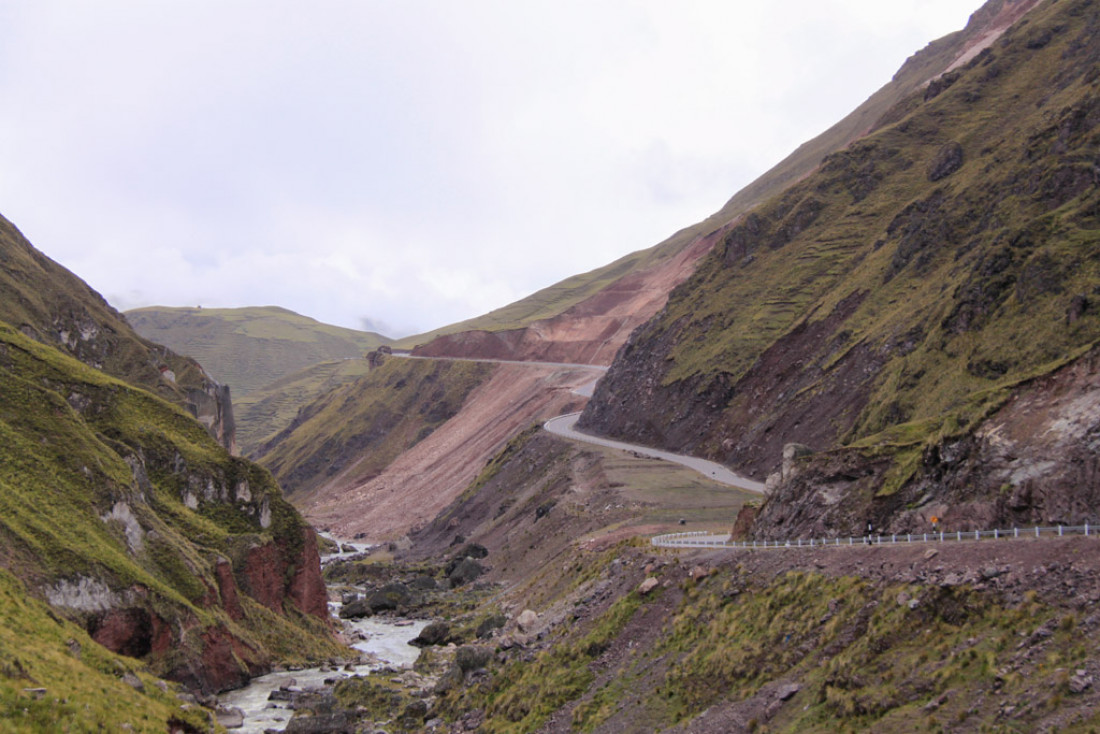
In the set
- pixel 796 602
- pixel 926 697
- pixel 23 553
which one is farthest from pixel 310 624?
pixel 926 697

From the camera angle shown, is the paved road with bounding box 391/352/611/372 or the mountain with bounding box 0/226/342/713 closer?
the mountain with bounding box 0/226/342/713

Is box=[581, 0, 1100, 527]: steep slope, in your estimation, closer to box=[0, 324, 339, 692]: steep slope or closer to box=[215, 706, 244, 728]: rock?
box=[215, 706, 244, 728]: rock

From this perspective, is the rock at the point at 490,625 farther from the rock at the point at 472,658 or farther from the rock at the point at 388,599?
the rock at the point at 388,599

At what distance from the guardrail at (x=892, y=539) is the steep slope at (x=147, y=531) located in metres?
22.6

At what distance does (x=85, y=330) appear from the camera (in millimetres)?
72250

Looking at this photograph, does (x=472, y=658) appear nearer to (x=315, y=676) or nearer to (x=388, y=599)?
(x=315, y=676)

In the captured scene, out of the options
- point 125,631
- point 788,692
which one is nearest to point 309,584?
point 125,631

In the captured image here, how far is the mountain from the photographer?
30.4 meters

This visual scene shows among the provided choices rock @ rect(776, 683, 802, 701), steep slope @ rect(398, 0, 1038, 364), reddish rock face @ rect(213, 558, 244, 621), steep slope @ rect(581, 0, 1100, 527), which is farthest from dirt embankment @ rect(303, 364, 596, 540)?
rock @ rect(776, 683, 802, 701)

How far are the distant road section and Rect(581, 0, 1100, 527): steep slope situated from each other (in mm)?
2071

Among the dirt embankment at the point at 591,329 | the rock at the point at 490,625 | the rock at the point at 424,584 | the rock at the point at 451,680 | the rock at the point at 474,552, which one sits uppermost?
the dirt embankment at the point at 591,329

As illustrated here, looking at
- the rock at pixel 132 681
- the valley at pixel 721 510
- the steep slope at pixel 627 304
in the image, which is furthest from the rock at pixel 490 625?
the steep slope at pixel 627 304

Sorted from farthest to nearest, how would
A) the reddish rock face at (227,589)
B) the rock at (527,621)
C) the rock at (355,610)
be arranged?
the rock at (355,610) < the reddish rock face at (227,589) < the rock at (527,621)

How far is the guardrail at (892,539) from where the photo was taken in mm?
21234
